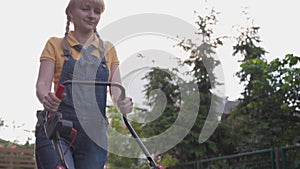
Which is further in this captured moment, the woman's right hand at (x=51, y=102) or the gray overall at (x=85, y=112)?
the gray overall at (x=85, y=112)

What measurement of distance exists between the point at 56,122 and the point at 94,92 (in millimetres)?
503

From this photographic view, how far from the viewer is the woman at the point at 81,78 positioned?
252 cm

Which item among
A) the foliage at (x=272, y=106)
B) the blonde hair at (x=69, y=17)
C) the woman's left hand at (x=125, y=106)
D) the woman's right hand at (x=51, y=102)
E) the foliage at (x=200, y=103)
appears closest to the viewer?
the woman's right hand at (x=51, y=102)

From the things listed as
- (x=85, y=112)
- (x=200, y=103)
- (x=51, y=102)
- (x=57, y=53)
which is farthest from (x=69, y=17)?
(x=200, y=103)

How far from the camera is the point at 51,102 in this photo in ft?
7.30

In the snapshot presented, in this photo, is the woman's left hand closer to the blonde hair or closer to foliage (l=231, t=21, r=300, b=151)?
the blonde hair

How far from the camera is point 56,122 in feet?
7.09

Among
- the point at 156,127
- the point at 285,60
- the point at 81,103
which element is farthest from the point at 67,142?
the point at 156,127

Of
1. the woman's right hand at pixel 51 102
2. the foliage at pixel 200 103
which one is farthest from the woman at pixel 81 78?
the foliage at pixel 200 103

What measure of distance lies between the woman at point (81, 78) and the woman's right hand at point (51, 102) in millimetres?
223

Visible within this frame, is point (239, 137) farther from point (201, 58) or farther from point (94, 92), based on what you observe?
point (94, 92)

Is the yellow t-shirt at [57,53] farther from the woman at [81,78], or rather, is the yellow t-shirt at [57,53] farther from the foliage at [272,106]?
the foliage at [272,106]

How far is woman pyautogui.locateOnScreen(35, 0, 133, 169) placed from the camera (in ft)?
8.27

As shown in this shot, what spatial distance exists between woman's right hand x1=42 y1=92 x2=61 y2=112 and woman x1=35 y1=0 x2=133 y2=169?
22 cm
